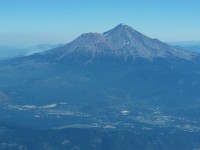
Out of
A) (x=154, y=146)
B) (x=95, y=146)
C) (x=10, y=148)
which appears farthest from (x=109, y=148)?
(x=10, y=148)

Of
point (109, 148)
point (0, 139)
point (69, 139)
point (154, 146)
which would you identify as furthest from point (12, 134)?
point (154, 146)

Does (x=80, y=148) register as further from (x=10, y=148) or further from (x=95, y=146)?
(x=10, y=148)

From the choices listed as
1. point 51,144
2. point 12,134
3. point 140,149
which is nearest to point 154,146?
point 140,149

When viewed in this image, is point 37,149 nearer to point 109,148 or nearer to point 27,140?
point 27,140

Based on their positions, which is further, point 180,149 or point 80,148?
point 180,149

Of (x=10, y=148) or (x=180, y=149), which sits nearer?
(x=10, y=148)

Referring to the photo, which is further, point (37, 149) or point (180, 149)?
point (180, 149)

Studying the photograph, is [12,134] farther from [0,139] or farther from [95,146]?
[95,146]
